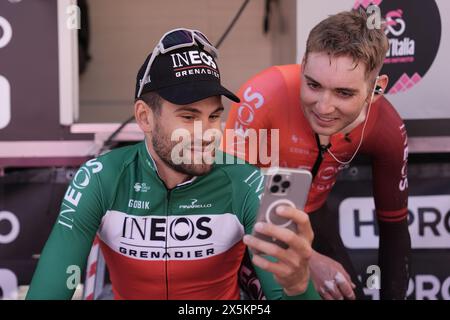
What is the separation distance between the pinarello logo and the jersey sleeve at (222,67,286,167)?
2.96 feet

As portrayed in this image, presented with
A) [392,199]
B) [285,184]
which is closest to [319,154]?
[392,199]

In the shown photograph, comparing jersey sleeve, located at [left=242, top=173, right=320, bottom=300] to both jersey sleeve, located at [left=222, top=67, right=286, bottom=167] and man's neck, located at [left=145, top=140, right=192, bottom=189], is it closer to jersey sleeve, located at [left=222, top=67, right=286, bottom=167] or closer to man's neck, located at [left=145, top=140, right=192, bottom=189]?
man's neck, located at [left=145, top=140, right=192, bottom=189]

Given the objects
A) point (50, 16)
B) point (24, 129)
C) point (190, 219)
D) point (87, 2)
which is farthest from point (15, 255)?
point (87, 2)

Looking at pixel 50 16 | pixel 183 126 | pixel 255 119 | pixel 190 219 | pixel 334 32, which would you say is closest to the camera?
pixel 183 126

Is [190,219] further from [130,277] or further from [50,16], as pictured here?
[50,16]

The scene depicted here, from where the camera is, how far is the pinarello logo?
3.56 meters

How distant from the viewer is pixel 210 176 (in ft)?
8.00

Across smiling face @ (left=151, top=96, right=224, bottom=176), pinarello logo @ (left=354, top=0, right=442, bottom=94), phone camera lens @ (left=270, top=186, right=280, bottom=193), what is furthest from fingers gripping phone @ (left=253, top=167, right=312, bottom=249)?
pinarello logo @ (left=354, top=0, right=442, bottom=94)

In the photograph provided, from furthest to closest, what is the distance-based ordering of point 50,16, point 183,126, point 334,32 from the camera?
1. point 50,16
2. point 334,32
3. point 183,126

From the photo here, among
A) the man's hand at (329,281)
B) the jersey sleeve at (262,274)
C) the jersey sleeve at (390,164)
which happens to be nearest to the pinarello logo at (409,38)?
the jersey sleeve at (390,164)

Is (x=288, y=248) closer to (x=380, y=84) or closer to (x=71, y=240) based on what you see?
(x=71, y=240)

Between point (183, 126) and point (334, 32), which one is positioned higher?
point (334, 32)

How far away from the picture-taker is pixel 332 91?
2.77 metres
